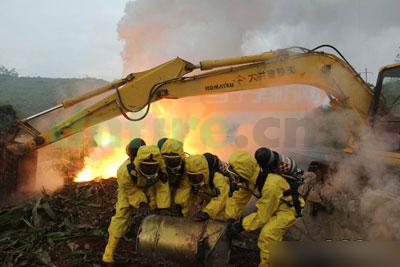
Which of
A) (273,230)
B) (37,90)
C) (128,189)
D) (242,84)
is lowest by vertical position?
(273,230)

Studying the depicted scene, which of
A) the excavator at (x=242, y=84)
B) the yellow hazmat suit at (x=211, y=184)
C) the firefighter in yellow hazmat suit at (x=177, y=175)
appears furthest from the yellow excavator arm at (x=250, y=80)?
the yellow hazmat suit at (x=211, y=184)

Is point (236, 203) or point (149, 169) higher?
point (149, 169)

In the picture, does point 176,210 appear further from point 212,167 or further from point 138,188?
point 212,167

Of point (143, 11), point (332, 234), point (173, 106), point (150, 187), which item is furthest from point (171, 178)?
point (143, 11)

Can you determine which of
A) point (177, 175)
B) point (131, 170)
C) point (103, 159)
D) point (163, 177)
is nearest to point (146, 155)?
point (131, 170)

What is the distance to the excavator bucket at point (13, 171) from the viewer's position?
8562mm

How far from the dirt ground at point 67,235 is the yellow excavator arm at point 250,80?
1367 mm

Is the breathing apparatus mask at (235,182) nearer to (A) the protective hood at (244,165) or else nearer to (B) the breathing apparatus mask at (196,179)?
(A) the protective hood at (244,165)

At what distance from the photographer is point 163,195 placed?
6.20 m

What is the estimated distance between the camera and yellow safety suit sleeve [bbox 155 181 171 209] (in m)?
6.19

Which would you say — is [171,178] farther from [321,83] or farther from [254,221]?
[321,83]

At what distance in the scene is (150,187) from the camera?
6293mm

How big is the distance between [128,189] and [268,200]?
6.95ft

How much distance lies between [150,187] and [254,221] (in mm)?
1788
